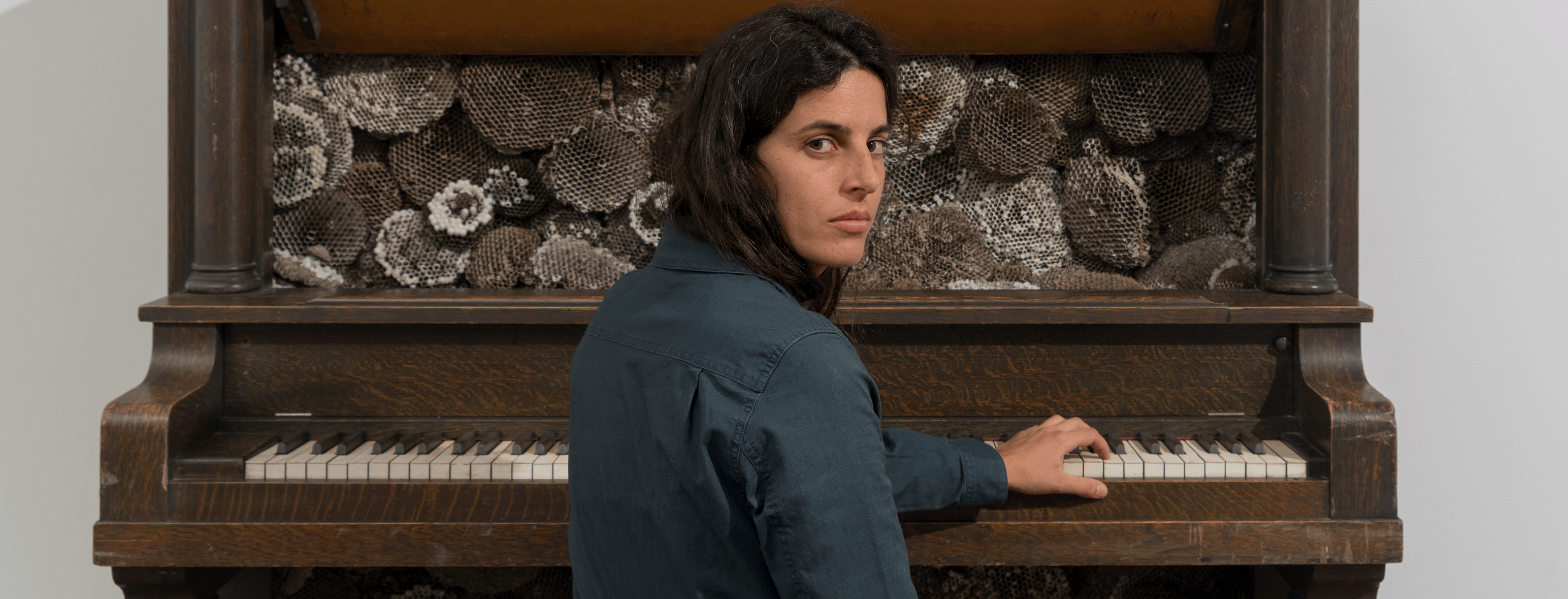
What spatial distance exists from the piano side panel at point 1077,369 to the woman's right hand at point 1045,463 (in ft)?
0.79

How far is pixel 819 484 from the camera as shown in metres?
0.85

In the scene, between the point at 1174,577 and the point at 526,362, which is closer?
the point at 526,362

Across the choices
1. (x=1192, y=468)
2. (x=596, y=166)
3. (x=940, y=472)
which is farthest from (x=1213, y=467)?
(x=596, y=166)

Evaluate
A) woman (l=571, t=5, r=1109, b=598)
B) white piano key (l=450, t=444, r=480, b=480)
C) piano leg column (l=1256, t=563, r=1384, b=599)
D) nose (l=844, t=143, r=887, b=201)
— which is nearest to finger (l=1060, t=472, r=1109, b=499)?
piano leg column (l=1256, t=563, r=1384, b=599)

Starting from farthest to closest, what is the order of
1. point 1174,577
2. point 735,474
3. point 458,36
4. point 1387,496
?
1. point 1174,577
2. point 458,36
3. point 1387,496
4. point 735,474

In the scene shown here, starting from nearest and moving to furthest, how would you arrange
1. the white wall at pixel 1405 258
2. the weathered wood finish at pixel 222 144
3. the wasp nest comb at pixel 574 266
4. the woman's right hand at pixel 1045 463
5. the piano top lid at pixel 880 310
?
the woman's right hand at pixel 1045 463, the piano top lid at pixel 880 310, the weathered wood finish at pixel 222 144, the wasp nest comb at pixel 574 266, the white wall at pixel 1405 258

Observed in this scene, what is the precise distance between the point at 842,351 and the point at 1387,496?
120 centimetres

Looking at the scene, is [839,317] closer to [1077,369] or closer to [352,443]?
[1077,369]

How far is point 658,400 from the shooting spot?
929mm

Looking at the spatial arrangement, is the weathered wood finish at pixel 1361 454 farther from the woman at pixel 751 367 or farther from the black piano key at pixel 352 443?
the black piano key at pixel 352 443

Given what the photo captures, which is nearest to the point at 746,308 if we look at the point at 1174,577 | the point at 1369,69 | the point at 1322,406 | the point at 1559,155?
the point at 1322,406

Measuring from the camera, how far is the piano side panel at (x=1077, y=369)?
1.88 m

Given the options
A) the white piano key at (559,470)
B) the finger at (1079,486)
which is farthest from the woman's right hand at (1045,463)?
the white piano key at (559,470)

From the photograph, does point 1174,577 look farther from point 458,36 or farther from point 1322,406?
point 458,36
